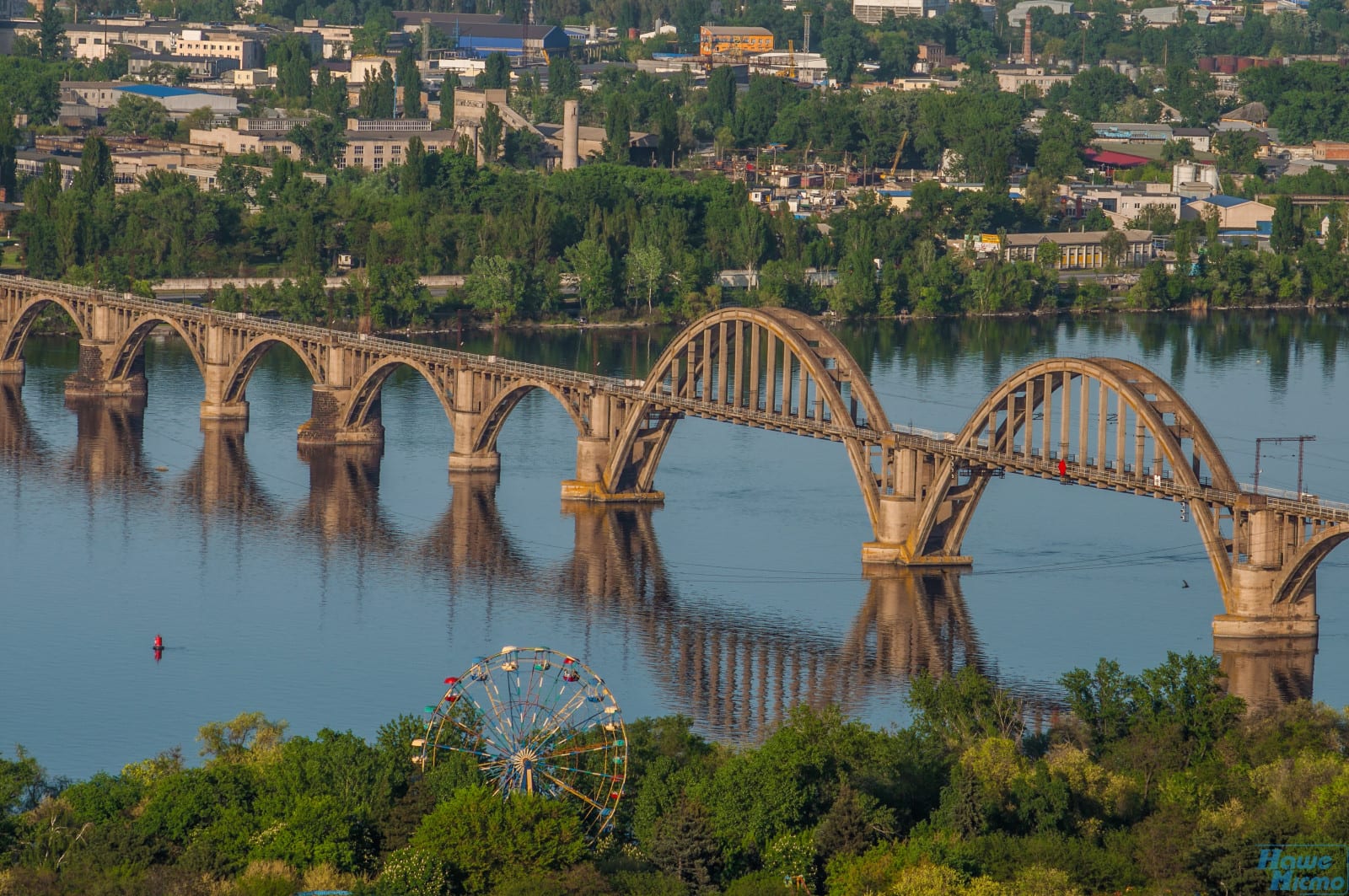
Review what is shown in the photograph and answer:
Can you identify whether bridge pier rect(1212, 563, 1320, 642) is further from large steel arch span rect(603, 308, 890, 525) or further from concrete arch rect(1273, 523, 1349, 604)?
large steel arch span rect(603, 308, 890, 525)

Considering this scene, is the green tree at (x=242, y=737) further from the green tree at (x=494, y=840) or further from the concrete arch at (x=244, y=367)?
the concrete arch at (x=244, y=367)

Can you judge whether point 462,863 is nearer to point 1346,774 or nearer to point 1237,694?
point 1346,774

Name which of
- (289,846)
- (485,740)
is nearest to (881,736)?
(485,740)

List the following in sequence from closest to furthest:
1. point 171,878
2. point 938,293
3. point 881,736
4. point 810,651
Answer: point 171,878 < point 881,736 < point 810,651 < point 938,293

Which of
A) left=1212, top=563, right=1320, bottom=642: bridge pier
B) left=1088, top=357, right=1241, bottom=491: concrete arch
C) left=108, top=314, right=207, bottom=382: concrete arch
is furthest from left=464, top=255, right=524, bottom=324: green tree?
left=1212, top=563, right=1320, bottom=642: bridge pier

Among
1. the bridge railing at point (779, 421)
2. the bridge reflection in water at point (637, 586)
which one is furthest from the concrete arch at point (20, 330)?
the bridge reflection in water at point (637, 586)
